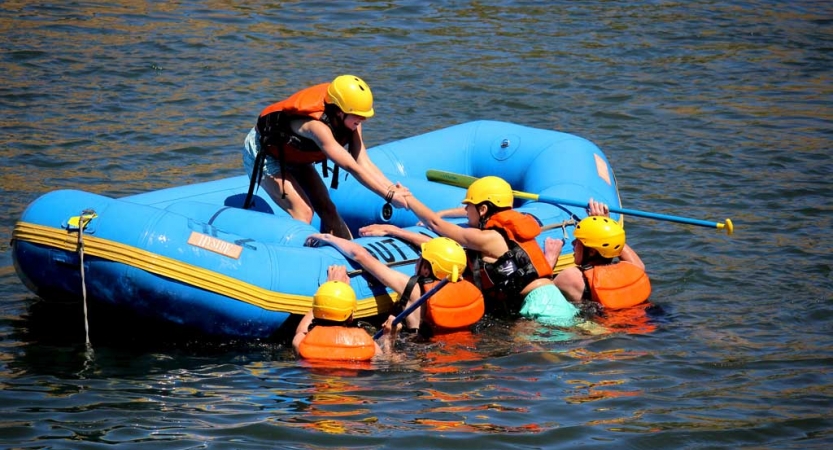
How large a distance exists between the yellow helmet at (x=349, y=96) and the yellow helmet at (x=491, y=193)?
91cm

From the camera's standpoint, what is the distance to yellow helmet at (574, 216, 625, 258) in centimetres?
718

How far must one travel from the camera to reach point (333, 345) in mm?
6137

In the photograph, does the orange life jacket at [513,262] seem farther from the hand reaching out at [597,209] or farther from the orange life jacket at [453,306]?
the hand reaching out at [597,209]

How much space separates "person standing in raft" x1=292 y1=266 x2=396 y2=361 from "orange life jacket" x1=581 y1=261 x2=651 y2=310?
1692 millimetres

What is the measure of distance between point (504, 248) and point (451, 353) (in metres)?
0.90

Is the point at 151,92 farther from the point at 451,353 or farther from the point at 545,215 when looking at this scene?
the point at 451,353

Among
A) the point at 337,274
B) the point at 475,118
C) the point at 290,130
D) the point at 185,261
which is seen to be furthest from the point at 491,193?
the point at 475,118

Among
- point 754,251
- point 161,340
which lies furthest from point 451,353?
point 754,251

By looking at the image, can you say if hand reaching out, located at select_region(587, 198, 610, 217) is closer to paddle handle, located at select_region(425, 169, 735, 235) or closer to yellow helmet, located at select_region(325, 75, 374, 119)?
→ paddle handle, located at select_region(425, 169, 735, 235)

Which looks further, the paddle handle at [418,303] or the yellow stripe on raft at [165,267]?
the paddle handle at [418,303]

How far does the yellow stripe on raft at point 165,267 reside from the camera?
20.4 feet

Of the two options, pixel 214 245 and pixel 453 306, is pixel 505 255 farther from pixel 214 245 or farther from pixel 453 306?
pixel 214 245

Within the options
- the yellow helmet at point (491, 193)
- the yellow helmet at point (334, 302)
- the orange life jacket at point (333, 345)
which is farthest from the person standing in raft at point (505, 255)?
the orange life jacket at point (333, 345)

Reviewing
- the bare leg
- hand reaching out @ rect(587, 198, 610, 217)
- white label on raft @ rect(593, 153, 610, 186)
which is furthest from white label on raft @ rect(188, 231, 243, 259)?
white label on raft @ rect(593, 153, 610, 186)
